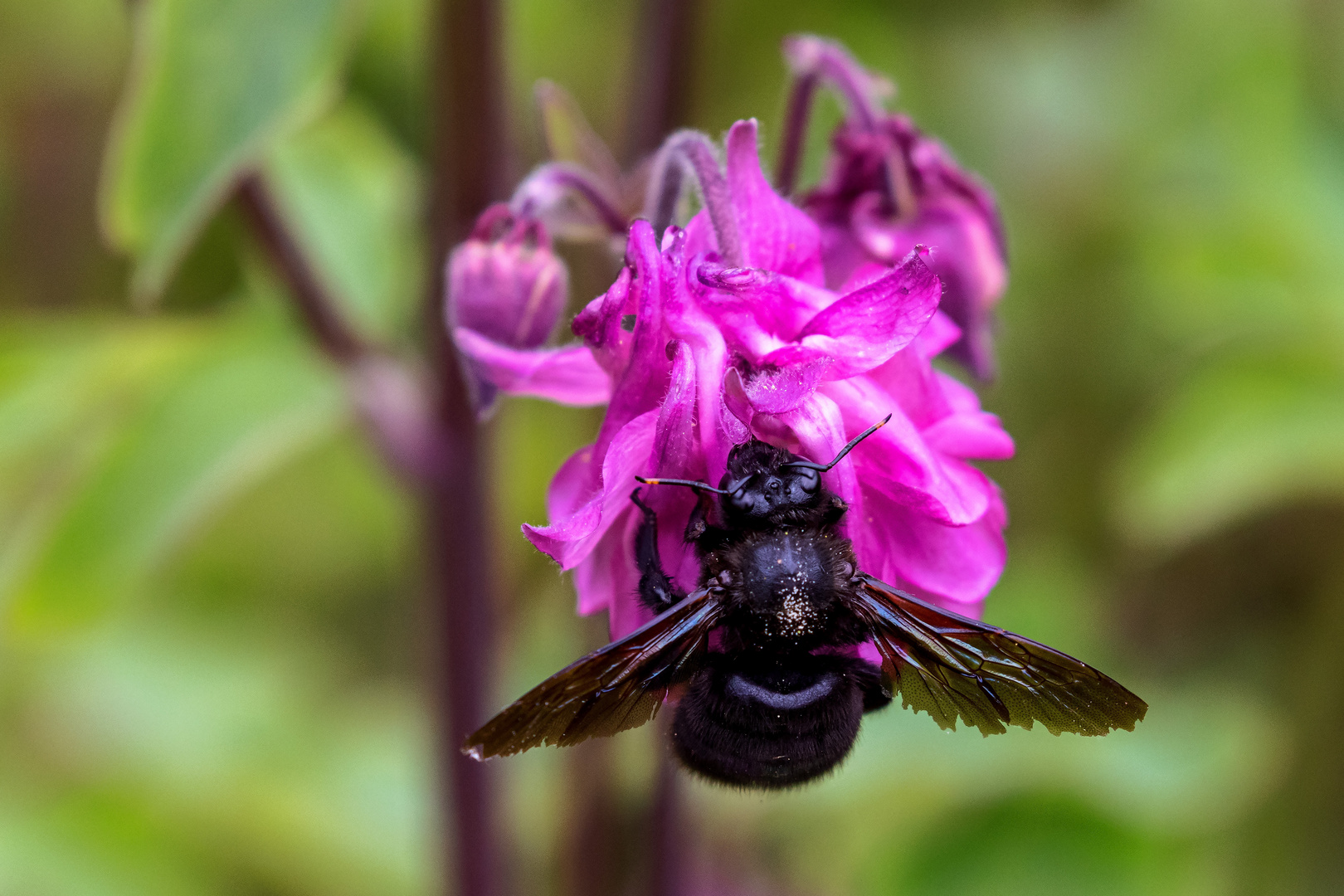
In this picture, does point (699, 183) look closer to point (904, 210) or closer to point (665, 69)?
point (904, 210)

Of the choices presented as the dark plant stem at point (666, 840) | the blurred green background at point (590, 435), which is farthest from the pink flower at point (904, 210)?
the dark plant stem at point (666, 840)

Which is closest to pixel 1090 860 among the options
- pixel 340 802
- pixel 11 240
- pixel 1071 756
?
pixel 1071 756

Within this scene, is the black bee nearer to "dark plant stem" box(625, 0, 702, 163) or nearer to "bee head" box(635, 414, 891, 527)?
"bee head" box(635, 414, 891, 527)

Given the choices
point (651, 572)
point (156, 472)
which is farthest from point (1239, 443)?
point (156, 472)

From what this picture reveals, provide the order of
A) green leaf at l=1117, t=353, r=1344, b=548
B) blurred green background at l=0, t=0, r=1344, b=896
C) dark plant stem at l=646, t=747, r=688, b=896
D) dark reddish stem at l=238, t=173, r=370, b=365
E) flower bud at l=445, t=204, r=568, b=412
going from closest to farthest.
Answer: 1. flower bud at l=445, t=204, r=568, b=412
2. dark reddish stem at l=238, t=173, r=370, b=365
3. dark plant stem at l=646, t=747, r=688, b=896
4. blurred green background at l=0, t=0, r=1344, b=896
5. green leaf at l=1117, t=353, r=1344, b=548

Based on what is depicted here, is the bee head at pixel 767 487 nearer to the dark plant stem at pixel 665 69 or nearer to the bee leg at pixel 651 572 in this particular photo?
the bee leg at pixel 651 572

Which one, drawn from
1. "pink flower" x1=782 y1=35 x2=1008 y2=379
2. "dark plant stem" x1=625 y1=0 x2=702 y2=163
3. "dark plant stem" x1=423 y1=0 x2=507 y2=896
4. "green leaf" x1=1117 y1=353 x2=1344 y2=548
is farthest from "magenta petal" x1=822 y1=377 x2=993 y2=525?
"green leaf" x1=1117 y1=353 x2=1344 y2=548

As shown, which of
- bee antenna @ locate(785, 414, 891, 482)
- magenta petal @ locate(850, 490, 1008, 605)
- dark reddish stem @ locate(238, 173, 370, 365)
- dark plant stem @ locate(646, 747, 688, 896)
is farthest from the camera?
dark plant stem @ locate(646, 747, 688, 896)
